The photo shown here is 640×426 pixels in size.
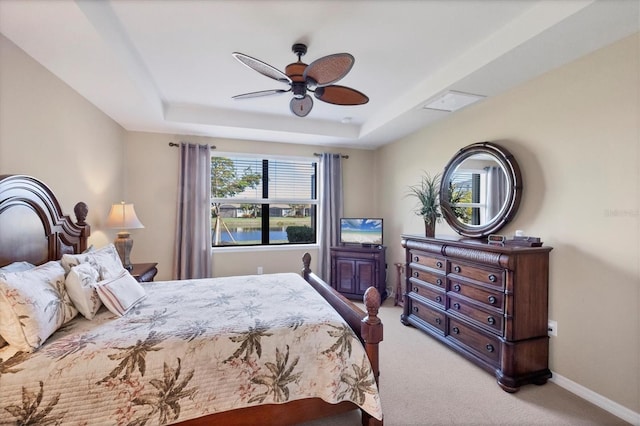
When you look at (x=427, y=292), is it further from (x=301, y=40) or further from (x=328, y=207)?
(x=301, y=40)

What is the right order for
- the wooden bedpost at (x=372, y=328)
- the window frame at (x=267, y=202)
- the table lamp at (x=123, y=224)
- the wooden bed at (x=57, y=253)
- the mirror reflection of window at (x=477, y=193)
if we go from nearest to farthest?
the wooden bed at (x=57, y=253)
the wooden bedpost at (x=372, y=328)
the mirror reflection of window at (x=477, y=193)
the table lamp at (x=123, y=224)
the window frame at (x=267, y=202)

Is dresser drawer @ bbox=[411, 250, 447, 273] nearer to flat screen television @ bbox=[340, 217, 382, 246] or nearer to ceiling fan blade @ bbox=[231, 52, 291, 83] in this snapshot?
flat screen television @ bbox=[340, 217, 382, 246]

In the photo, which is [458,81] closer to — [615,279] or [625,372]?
[615,279]

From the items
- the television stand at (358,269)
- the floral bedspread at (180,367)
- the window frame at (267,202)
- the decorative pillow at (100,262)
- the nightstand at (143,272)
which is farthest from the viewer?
the window frame at (267,202)

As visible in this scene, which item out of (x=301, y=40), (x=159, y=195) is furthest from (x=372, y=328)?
(x=159, y=195)

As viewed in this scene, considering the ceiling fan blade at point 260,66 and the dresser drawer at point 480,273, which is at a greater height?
the ceiling fan blade at point 260,66

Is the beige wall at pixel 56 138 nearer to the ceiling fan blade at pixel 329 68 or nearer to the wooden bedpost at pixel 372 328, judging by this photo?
the ceiling fan blade at pixel 329 68

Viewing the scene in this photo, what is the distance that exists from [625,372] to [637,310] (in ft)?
1.39

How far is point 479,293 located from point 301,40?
255 cm

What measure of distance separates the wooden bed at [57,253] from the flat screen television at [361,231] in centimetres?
205

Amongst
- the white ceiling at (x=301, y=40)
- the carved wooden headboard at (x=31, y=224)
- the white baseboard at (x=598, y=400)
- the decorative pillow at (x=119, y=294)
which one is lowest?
the white baseboard at (x=598, y=400)

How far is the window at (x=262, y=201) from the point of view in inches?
179

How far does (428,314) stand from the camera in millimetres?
3082

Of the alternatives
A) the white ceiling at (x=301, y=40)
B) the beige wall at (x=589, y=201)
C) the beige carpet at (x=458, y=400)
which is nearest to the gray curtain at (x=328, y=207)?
the white ceiling at (x=301, y=40)
